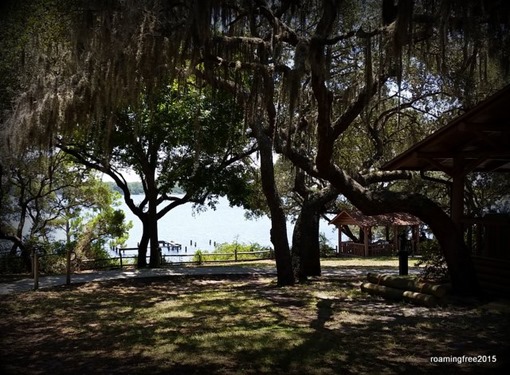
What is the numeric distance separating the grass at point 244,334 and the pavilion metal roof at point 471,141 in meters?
3.27

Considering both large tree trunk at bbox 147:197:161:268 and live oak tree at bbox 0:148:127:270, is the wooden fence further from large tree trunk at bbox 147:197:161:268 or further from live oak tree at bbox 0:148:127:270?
live oak tree at bbox 0:148:127:270

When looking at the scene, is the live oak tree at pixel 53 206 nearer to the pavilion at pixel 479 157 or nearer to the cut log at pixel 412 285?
the cut log at pixel 412 285

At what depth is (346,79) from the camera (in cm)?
1603

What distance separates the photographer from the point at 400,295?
10.4 metres

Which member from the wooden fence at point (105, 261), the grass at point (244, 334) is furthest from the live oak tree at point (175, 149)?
the grass at point (244, 334)

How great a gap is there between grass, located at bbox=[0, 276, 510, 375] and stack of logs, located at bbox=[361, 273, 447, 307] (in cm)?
29

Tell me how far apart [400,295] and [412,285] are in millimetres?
346

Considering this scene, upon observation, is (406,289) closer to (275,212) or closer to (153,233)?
(275,212)

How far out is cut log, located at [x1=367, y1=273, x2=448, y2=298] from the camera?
9.68m

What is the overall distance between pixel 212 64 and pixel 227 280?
925cm

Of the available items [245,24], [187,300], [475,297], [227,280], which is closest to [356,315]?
[475,297]

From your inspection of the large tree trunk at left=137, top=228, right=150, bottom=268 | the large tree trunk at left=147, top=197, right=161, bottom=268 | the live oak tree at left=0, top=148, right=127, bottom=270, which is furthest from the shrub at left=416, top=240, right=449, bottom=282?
the live oak tree at left=0, top=148, right=127, bottom=270

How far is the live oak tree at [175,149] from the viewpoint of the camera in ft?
58.4

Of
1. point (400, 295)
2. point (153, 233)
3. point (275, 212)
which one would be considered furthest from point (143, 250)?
point (400, 295)
